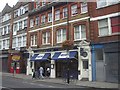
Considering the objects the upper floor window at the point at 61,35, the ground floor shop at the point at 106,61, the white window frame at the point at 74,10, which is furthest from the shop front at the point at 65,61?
the white window frame at the point at 74,10

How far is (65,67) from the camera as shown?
32.0 m

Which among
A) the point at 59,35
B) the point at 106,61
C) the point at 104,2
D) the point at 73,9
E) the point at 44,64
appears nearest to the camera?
the point at 106,61

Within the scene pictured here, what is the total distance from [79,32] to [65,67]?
523cm

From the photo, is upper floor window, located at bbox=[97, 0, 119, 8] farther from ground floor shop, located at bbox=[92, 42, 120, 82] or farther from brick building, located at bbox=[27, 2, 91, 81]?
ground floor shop, located at bbox=[92, 42, 120, 82]

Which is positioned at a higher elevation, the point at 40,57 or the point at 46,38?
the point at 46,38

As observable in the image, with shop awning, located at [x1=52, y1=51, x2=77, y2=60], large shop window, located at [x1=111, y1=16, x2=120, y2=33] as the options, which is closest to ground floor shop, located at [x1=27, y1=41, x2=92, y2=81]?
shop awning, located at [x1=52, y1=51, x2=77, y2=60]

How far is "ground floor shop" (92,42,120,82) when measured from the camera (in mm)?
24938

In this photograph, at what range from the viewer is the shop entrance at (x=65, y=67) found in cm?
2992

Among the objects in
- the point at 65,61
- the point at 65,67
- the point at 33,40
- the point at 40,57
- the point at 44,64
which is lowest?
the point at 65,67

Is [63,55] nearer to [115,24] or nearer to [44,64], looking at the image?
[44,64]

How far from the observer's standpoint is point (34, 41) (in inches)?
1510

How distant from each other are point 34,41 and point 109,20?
15744 millimetres

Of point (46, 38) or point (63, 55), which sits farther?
point (46, 38)

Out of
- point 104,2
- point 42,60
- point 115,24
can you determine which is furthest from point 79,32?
point 42,60
